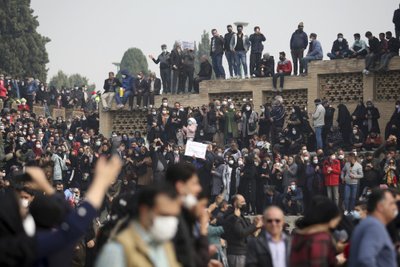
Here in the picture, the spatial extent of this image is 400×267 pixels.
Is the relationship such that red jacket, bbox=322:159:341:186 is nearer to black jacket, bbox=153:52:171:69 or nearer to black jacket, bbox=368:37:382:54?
black jacket, bbox=368:37:382:54

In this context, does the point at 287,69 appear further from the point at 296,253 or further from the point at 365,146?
the point at 296,253

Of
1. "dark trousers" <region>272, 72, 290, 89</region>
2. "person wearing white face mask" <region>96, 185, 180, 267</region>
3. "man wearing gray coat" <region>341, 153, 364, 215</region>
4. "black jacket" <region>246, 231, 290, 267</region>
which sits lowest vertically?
"man wearing gray coat" <region>341, 153, 364, 215</region>

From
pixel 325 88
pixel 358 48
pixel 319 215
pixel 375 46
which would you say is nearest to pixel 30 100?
pixel 325 88

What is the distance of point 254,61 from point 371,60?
3.87 metres

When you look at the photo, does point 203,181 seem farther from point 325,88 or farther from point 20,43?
point 20,43

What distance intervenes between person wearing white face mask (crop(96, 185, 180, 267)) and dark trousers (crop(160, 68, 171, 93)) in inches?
1230

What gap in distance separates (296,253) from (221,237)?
766cm

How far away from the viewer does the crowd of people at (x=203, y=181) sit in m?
6.68

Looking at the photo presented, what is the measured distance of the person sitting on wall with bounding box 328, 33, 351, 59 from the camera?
3431cm

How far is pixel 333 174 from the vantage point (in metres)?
26.8

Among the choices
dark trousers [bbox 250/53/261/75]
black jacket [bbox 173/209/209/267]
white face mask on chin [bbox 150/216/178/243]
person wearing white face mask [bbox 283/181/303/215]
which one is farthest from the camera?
dark trousers [bbox 250/53/261/75]

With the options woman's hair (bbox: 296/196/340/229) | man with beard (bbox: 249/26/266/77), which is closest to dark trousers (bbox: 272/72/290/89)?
man with beard (bbox: 249/26/266/77)

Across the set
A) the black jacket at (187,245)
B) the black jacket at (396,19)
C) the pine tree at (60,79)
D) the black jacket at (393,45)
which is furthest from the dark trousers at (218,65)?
the pine tree at (60,79)

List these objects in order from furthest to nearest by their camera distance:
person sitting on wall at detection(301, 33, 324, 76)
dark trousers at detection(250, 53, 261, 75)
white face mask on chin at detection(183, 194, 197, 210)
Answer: dark trousers at detection(250, 53, 261, 75)
person sitting on wall at detection(301, 33, 324, 76)
white face mask on chin at detection(183, 194, 197, 210)
